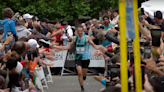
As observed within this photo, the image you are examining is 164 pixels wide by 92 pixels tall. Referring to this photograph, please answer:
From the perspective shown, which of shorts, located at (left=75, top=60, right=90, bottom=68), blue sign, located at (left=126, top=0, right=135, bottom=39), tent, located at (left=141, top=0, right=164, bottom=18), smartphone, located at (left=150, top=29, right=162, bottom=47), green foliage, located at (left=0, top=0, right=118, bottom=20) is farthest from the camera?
green foliage, located at (left=0, top=0, right=118, bottom=20)

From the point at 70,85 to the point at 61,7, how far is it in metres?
9.92

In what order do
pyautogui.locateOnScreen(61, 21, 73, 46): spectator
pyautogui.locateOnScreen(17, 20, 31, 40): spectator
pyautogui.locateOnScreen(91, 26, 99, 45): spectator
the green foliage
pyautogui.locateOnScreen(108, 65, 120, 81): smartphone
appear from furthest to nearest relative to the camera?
the green foliage < pyautogui.locateOnScreen(61, 21, 73, 46): spectator < pyautogui.locateOnScreen(91, 26, 99, 45): spectator < pyautogui.locateOnScreen(17, 20, 31, 40): spectator < pyautogui.locateOnScreen(108, 65, 120, 81): smartphone

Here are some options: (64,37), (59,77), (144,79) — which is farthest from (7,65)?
(64,37)

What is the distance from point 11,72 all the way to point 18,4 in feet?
57.1

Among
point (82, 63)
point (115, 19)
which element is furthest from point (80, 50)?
point (115, 19)

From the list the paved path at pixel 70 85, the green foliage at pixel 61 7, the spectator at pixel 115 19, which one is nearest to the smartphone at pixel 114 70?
the paved path at pixel 70 85

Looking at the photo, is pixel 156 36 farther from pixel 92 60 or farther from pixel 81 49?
pixel 92 60

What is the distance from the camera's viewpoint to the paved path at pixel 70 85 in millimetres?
12795

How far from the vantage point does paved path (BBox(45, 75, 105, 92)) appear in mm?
12795

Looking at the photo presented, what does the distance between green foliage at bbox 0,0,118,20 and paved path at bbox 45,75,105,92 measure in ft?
25.5

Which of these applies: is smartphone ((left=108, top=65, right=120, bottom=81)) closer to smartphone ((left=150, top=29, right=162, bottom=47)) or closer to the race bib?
smartphone ((left=150, top=29, right=162, bottom=47))

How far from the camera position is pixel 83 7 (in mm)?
22859

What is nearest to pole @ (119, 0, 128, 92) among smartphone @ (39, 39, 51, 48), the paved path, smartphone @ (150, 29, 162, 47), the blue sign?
the blue sign

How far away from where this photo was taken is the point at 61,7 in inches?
905
